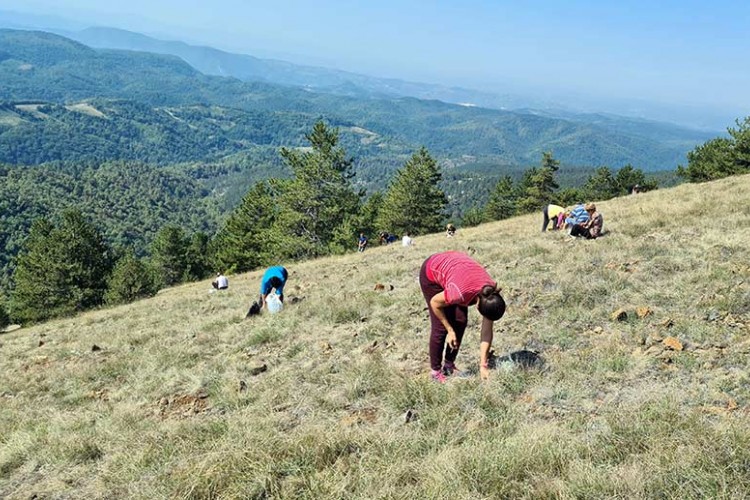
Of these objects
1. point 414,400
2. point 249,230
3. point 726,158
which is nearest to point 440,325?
point 414,400

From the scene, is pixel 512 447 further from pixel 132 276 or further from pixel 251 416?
pixel 132 276

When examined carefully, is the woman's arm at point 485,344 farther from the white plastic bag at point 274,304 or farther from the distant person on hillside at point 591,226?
the distant person on hillside at point 591,226

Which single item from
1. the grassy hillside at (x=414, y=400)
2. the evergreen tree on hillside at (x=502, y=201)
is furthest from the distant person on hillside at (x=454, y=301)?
the evergreen tree on hillside at (x=502, y=201)

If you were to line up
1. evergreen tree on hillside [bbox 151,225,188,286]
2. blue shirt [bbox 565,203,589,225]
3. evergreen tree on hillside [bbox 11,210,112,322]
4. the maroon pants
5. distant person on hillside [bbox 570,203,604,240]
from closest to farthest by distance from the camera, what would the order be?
the maroon pants, distant person on hillside [bbox 570,203,604,240], blue shirt [bbox 565,203,589,225], evergreen tree on hillside [bbox 11,210,112,322], evergreen tree on hillside [bbox 151,225,188,286]

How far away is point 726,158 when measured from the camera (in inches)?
1585

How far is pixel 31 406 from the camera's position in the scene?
650cm

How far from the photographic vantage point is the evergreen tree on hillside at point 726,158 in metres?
39.0

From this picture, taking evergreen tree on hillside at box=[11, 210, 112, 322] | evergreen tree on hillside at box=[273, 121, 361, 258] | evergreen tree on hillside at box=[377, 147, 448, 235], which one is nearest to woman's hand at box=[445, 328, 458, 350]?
evergreen tree on hillside at box=[273, 121, 361, 258]

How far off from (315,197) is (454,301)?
2999cm

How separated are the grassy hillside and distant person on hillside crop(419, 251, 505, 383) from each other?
326mm

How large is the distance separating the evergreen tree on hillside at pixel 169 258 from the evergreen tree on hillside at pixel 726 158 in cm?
5325

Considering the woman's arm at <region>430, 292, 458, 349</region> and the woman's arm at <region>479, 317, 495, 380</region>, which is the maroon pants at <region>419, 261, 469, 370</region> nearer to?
the woman's arm at <region>430, 292, 458, 349</region>

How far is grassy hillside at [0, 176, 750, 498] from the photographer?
10.4ft

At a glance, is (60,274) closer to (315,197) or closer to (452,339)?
(315,197)
